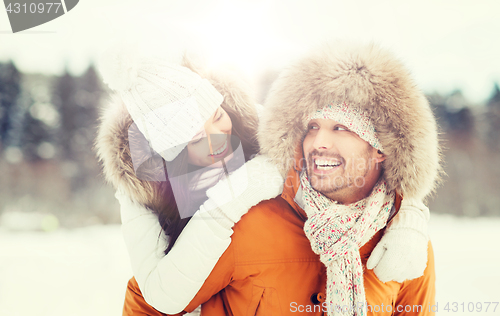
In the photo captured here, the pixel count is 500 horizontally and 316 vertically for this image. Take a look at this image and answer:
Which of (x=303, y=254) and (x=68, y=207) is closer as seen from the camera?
(x=303, y=254)

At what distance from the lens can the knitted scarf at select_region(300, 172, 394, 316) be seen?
2.85ft

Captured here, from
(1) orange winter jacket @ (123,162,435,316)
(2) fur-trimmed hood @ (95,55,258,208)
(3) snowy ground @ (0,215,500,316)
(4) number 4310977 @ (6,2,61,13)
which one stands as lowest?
(3) snowy ground @ (0,215,500,316)

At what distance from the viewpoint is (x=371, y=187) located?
0.99m

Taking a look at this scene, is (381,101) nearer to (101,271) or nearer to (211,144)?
(211,144)

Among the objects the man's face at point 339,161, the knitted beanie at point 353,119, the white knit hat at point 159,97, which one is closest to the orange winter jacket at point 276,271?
the man's face at point 339,161

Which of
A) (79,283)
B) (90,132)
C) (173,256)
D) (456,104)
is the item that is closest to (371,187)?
(173,256)

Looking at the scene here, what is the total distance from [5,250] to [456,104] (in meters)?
6.59

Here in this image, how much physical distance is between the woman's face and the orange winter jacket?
0.31 metres

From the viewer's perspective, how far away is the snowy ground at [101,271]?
2.37 m

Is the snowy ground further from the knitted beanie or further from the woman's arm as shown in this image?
the woman's arm

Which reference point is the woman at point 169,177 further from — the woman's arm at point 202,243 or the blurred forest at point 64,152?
the blurred forest at point 64,152

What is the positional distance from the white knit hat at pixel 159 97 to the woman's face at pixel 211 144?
0.03 meters

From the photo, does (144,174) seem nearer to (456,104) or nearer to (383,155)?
(383,155)

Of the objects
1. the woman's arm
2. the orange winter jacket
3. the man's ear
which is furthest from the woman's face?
the man's ear
